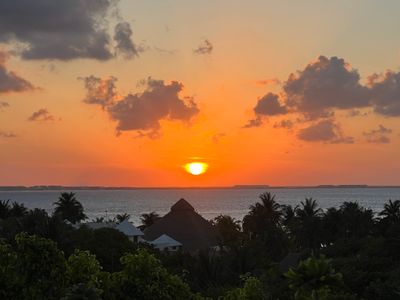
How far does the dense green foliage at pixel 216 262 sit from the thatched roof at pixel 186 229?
2601 mm

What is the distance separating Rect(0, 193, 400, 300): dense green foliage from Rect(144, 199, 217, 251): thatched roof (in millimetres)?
2601

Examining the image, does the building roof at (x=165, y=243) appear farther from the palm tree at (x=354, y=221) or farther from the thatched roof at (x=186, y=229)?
the palm tree at (x=354, y=221)

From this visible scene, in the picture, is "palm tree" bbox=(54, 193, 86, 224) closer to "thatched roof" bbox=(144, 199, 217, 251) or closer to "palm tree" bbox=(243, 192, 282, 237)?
"thatched roof" bbox=(144, 199, 217, 251)

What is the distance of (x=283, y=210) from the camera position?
110 m

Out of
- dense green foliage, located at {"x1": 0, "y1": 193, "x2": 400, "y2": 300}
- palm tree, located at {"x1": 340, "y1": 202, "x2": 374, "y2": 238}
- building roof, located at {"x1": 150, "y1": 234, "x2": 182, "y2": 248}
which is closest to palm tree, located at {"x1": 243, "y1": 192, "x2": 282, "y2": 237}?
dense green foliage, located at {"x1": 0, "y1": 193, "x2": 400, "y2": 300}

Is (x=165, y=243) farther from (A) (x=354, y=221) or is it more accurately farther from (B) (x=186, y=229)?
(A) (x=354, y=221)

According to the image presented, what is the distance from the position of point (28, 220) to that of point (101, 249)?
32.3ft

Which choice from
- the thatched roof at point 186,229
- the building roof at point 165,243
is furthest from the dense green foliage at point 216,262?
the building roof at point 165,243

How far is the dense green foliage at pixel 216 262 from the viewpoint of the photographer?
18469 mm

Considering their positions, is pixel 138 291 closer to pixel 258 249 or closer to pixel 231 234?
pixel 258 249

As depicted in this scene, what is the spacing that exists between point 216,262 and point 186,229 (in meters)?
44.3

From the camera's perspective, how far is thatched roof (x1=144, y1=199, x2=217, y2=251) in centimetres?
9069

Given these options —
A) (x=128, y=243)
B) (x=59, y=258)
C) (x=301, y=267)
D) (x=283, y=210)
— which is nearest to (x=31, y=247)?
(x=59, y=258)

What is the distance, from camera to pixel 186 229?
9331 cm
